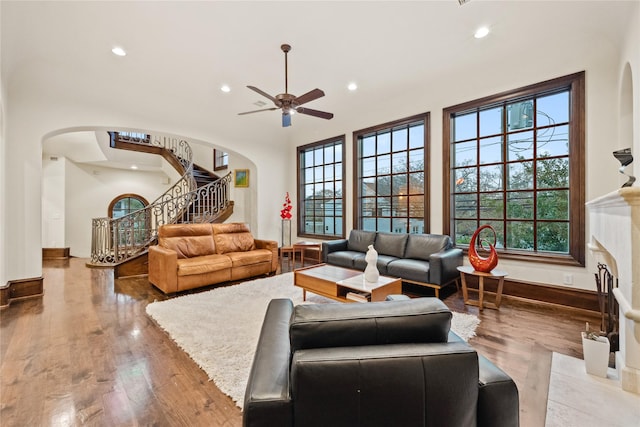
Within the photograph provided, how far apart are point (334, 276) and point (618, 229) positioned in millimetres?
2404

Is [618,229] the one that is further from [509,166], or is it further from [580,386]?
[509,166]

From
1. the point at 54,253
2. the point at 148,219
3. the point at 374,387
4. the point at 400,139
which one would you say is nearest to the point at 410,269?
the point at 400,139

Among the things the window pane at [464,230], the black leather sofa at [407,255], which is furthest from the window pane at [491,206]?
the black leather sofa at [407,255]

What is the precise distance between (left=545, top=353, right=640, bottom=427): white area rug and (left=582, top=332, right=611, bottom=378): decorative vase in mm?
46

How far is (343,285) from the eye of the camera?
292 centimetres

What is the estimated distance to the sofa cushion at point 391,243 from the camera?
4445mm

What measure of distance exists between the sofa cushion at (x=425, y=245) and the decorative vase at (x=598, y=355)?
6.78ft

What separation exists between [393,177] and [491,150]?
1608mm

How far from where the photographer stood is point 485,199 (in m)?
4.00

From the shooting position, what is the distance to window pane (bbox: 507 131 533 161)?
362cm

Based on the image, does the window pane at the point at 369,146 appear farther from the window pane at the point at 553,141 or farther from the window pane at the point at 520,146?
the window pane at the point at 553,141

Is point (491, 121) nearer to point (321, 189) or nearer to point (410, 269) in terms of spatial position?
point (410, 269)

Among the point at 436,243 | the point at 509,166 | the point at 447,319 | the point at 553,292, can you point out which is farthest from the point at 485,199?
the point at 447,319

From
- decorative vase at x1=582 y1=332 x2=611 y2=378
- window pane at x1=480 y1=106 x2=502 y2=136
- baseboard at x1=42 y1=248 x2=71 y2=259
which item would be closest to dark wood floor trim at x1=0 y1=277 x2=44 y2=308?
baseboard at x1=42 y1=248 x2=71 y2=259
